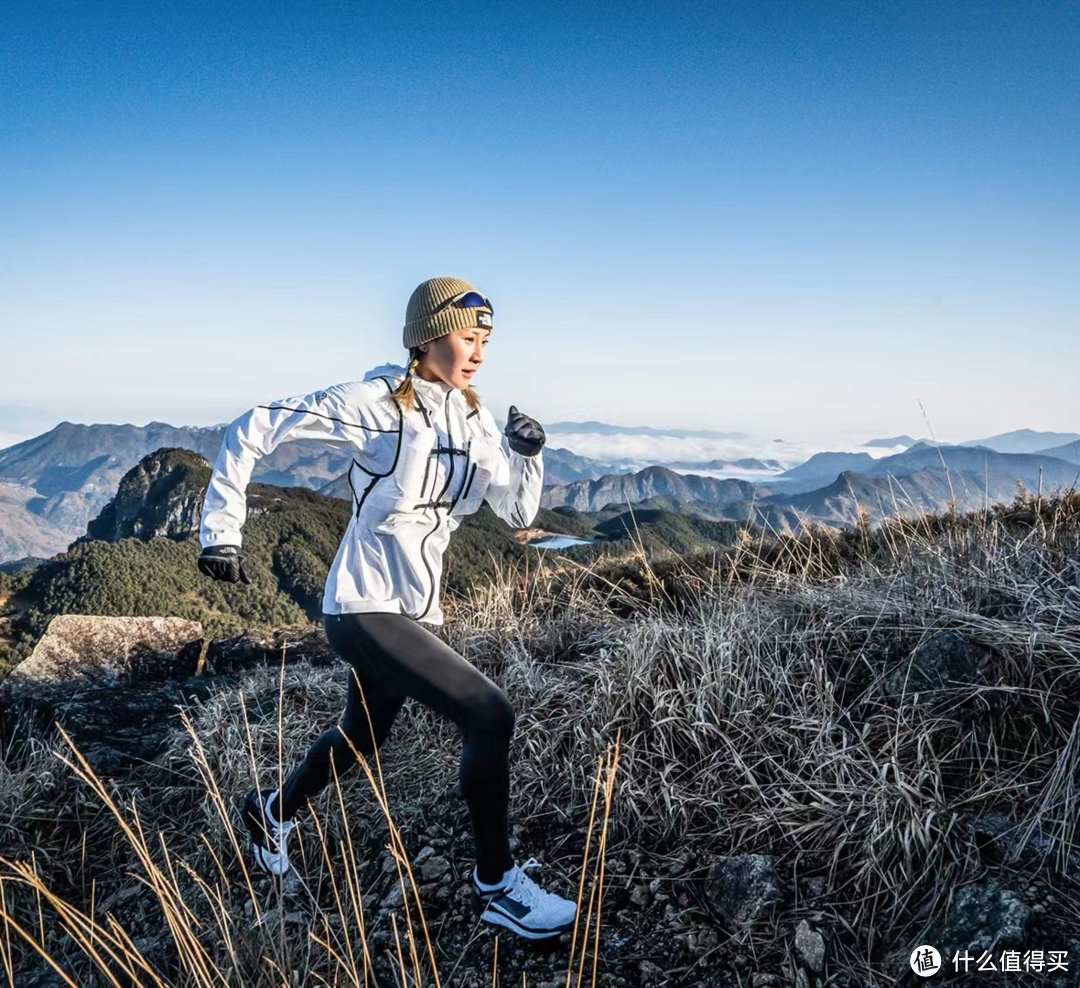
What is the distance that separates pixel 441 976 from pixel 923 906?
5.31 ft

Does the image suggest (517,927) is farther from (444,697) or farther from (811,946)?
(811,946)

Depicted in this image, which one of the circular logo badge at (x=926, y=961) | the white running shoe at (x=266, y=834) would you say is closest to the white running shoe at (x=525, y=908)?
the white running shoe at (x=266, y=834)

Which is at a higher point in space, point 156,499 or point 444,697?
point 444,697

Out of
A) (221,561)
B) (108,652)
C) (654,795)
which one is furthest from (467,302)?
(108,652)

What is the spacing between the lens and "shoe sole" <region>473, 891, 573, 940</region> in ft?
7.75

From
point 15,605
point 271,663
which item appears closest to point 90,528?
point 15,605

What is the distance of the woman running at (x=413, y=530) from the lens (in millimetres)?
2336

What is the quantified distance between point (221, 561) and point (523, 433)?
3.91ft

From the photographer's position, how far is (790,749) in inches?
119

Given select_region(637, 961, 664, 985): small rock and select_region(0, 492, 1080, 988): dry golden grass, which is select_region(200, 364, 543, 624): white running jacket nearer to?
select_region(0, 492, 1080, 988): dry golden grass

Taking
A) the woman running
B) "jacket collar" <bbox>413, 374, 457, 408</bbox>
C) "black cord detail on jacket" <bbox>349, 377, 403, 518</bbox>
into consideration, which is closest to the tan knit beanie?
the woman running

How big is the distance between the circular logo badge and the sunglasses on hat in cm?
259

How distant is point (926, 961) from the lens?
210 cm

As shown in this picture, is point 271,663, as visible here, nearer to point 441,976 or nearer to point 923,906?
point 441,976
